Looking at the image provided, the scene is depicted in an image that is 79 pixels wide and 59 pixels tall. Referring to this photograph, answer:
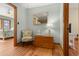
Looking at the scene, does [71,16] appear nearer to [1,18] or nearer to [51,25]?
[51,25]

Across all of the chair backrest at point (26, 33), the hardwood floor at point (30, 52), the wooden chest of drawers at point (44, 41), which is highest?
the chair backrest at point (26, 33)

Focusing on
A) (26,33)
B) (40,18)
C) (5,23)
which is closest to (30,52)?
(26,33)

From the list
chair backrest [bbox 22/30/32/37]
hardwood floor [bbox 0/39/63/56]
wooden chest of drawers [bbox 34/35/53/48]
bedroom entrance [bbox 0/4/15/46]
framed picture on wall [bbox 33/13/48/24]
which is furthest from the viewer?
bedroom entrance [bbox 0/4/15/46]

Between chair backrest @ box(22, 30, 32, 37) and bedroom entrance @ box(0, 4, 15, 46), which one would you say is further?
bedroom entrance @ box(0, 4, 15, 46)

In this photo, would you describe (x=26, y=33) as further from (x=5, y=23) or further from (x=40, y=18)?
(x=5, y=23)

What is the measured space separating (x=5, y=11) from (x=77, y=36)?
5.72 metres

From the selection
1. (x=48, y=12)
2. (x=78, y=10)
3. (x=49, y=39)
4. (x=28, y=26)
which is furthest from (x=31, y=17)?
(x=78, y=10)

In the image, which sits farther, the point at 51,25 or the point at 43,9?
the point at 43,9

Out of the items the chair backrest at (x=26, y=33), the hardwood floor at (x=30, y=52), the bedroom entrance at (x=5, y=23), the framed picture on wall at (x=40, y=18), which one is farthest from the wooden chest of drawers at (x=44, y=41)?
the bedroom entrance at (x=5, y=23)

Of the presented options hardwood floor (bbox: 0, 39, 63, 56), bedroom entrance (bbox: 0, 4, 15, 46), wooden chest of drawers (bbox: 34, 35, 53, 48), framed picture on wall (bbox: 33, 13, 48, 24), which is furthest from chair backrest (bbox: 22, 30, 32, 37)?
bedroom entrance (bbox: 0, 4, 15, 46)

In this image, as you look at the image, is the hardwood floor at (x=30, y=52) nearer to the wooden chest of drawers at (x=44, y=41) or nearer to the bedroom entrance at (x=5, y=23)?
the wooden chest of drawers at (x=44, y=41)

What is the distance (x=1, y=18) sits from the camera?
8938 millimetres

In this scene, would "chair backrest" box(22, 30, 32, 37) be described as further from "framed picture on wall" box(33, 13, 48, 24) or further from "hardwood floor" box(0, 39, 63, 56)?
"hardwood floor" box(0, 39, 63, 56)

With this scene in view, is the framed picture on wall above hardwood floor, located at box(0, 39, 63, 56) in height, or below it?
above
